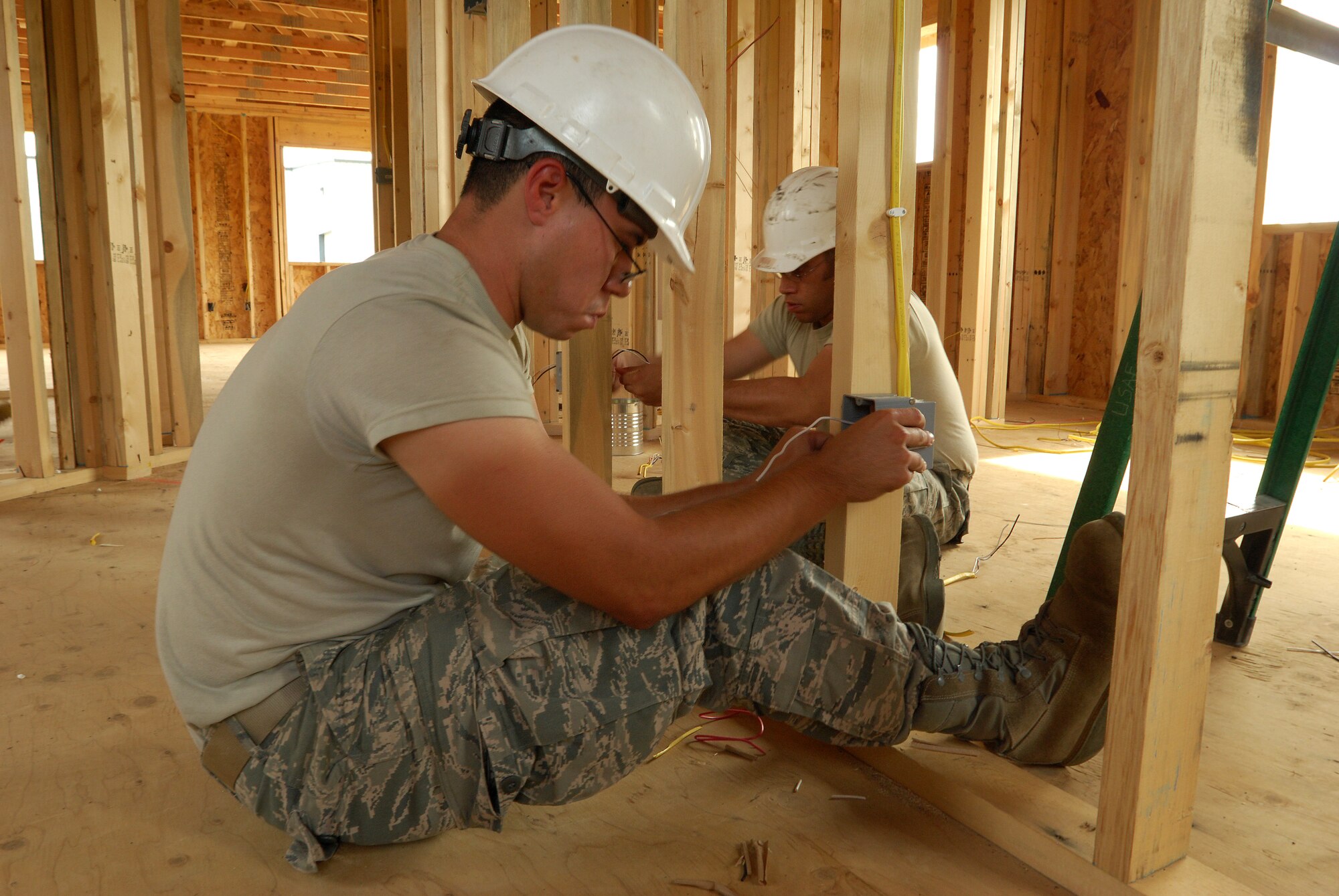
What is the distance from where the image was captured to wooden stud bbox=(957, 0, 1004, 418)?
5.20m

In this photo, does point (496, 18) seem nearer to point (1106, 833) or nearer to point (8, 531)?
point (1106, 833)

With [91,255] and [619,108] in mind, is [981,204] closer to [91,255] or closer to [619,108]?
[91,255]

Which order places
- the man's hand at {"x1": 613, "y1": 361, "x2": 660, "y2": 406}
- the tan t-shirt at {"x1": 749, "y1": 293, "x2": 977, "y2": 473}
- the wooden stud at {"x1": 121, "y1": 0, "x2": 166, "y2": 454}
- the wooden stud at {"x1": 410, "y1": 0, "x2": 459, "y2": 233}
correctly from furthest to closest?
the wooden stud at {"x1": 121, "y1": 0, "x2": 166, "y2": 454}, the wooden stud at {"x1": 410, "y1": 0, "x2": 459, "y2": 233}, the man's hand at {"x1": 613, "y1": 361, "x2": 660, "y2": 406}, the tan t-shirt at {"x1": 749, "y1": 293, "x2": 977, "y2": 473}

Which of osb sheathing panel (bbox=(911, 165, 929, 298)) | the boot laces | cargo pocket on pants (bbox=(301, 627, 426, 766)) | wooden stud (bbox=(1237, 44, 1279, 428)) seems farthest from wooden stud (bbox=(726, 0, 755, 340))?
osb sheathing panel (bbox=(911, 165, 929, 298))

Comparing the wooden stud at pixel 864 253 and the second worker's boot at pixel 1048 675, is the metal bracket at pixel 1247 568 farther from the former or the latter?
the wooden stud at pixel 864 253

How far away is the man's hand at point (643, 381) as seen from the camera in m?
2.63

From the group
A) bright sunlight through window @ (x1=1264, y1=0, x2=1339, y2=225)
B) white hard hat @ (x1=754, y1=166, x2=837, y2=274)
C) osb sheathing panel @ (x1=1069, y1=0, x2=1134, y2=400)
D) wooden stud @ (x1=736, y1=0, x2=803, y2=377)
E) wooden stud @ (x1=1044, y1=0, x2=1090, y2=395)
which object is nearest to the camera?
white hard hat @ (x1=754, y1=166, x2=837, y2=274)

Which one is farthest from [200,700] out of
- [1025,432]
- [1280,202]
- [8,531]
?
[1280,202]

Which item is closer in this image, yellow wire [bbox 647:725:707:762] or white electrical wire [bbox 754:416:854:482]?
white electrical wire [bbox 754:416:854:482]

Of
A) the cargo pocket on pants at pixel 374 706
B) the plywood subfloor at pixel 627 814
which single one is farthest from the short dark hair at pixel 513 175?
the plywood subfloor at pixel 627 814

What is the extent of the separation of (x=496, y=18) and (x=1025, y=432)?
3871mm

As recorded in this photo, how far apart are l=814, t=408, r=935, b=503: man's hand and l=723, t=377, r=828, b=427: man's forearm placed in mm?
935

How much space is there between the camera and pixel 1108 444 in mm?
1959

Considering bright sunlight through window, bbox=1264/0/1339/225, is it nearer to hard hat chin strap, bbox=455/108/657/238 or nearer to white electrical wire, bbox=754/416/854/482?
white electrical wire, bbox=754/416/854/482
